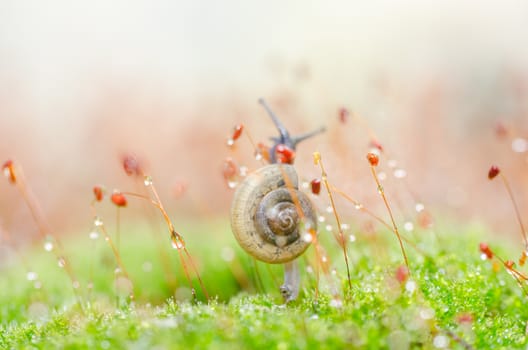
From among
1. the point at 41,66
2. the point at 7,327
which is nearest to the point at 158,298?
the point at 7,327

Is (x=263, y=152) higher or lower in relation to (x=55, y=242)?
lower

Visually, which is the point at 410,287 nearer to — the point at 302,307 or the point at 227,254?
the point at 302,307

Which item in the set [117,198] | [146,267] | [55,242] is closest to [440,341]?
[117,198]

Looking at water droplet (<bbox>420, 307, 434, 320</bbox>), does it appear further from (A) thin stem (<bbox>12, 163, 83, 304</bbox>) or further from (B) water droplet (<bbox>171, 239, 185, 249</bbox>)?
(A) thin stem (<bbox>12, 163, 83, 304</bbox>)

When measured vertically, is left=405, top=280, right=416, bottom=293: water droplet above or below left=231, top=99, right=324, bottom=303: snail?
below

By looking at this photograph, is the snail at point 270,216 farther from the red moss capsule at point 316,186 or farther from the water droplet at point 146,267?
the water droplet at point 146,267


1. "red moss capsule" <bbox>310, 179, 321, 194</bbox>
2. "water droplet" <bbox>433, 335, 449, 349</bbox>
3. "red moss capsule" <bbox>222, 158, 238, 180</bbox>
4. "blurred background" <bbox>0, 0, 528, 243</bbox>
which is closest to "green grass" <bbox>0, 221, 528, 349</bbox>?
"water droplet" <bbox>433, 335, 449, 349</bbox>
